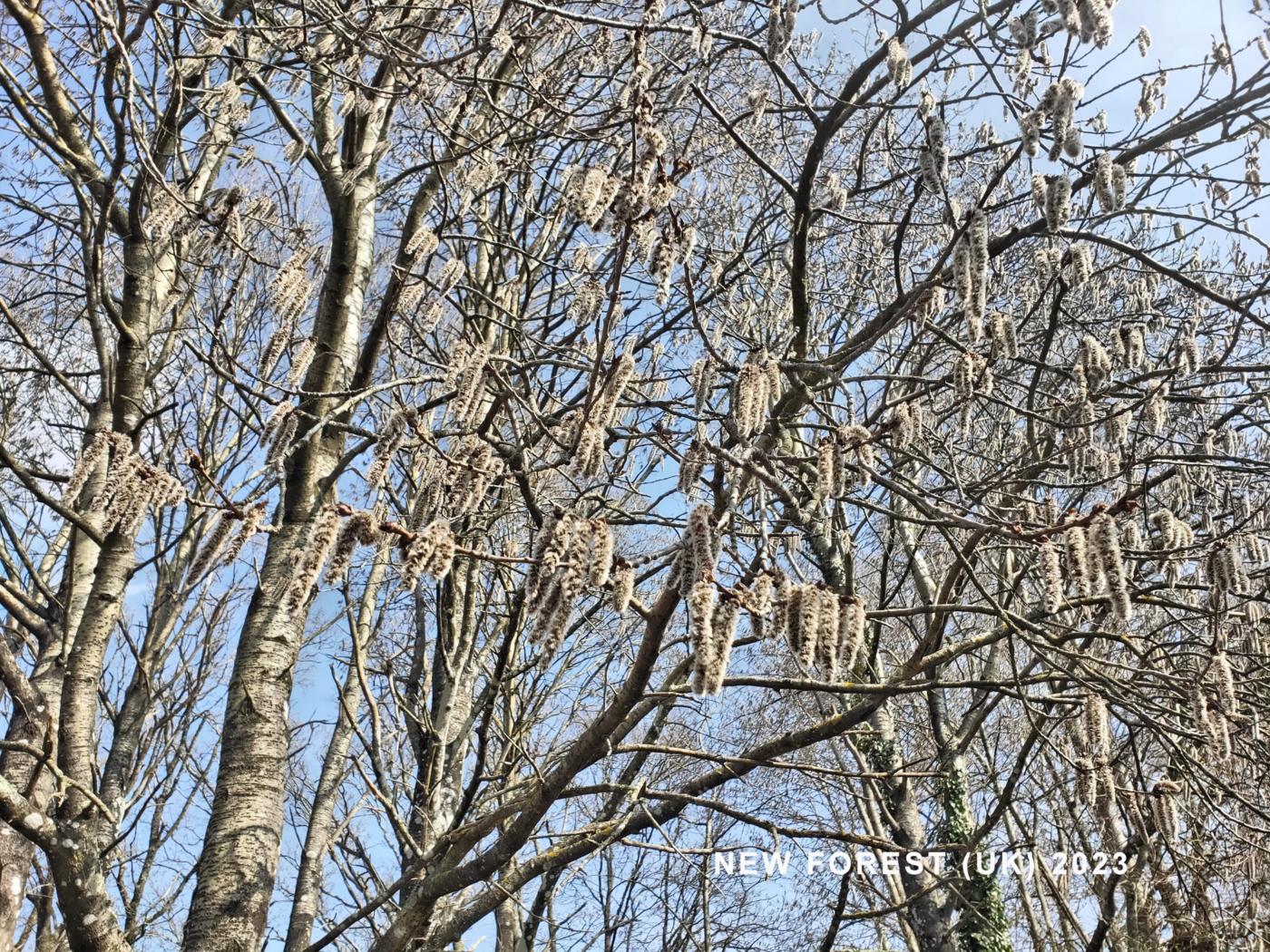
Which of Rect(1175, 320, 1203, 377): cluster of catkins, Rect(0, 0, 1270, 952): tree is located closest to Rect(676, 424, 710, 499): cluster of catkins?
Rect(0, 0, 1270, 952): tree

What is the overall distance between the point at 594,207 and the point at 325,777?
5954mm

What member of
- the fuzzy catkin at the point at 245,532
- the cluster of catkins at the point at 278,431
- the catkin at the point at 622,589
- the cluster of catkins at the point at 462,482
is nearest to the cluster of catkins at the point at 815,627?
the catkin at the point at 622,589

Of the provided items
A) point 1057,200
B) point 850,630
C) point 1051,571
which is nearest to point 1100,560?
point 1051,571

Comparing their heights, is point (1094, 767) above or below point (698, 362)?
below

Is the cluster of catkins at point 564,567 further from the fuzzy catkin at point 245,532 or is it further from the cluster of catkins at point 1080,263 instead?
A: the cluster of catkins at point 1080,263

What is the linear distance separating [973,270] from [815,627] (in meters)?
1.13

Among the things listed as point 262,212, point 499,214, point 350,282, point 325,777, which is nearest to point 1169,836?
point 350,282

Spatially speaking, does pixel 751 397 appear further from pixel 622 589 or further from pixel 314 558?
pixel 314 558

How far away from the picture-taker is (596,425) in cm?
255

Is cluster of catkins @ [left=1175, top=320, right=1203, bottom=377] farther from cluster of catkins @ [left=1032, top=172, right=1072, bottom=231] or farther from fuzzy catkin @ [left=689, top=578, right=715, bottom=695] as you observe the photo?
fuzzy catkin @ [left=689, top=578, right=715, bottom=695]

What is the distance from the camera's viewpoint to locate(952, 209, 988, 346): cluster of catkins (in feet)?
8.34

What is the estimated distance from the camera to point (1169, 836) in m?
3.30

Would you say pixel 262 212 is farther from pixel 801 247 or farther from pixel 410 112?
pixel 801 247

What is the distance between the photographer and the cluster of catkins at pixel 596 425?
2.52 metres
